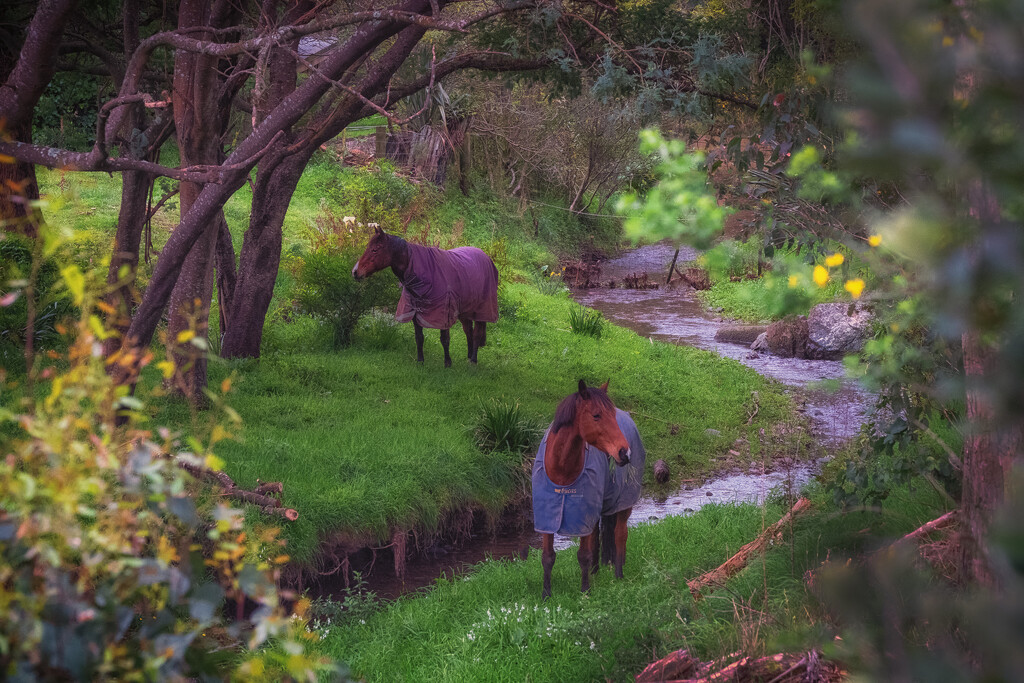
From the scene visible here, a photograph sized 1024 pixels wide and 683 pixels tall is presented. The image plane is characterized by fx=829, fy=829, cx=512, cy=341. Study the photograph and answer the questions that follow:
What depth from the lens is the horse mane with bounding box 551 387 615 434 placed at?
4953 mm

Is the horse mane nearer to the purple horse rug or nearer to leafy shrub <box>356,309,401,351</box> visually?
the purple horse rug

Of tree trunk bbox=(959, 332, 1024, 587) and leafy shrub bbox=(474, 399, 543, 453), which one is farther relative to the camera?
leafy shrub bbox=(474, 399, 543, 453)

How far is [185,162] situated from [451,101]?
1322 cm

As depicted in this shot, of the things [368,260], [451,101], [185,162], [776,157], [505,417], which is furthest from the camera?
[451,101]

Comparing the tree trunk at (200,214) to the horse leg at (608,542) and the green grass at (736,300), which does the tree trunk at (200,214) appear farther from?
the green grass at (736,300)

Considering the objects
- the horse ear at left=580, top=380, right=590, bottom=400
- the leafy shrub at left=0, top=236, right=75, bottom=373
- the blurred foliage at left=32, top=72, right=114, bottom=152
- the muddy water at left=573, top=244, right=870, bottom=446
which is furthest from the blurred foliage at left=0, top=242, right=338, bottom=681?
the blurred foliage at left=32, top=72, right=114, bottom=152

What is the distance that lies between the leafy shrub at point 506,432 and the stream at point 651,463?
718 mm

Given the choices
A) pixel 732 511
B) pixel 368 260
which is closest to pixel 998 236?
pixel 732 511

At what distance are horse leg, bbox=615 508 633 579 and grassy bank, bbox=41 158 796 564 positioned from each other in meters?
1.99

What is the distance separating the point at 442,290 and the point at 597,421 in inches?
204

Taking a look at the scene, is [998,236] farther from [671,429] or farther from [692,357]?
[692,357]

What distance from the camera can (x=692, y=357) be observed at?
1247cm

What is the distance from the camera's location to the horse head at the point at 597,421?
4.81 metres

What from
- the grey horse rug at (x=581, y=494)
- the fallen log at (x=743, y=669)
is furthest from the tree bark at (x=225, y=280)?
the fallen log at (x=743, y=669)
